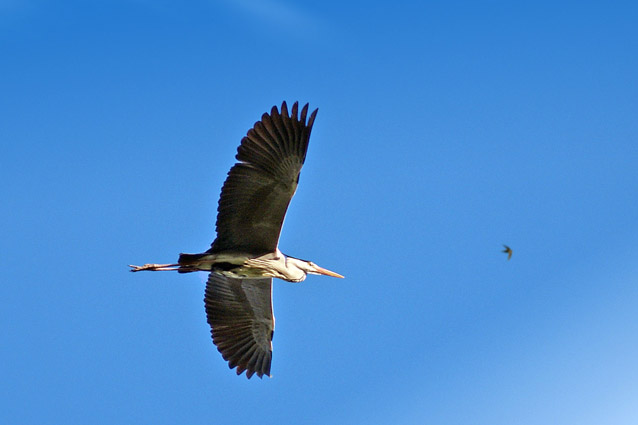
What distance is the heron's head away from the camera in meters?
14.8

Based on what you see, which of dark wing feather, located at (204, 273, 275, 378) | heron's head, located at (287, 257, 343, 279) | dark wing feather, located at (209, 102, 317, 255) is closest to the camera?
dark wing feather, located at (209, 102, 317, 255)

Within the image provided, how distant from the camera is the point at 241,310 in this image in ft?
52.1

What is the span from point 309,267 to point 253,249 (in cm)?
128

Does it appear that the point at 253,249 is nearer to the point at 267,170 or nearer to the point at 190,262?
the point at 190,262

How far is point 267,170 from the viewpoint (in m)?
13.4

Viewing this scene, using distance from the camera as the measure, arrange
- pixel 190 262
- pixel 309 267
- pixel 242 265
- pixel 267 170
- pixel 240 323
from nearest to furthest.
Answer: pixel 267 170 → pixel 190 262 → pixel 242 265 → pixel 309 267 → pixel 240 323

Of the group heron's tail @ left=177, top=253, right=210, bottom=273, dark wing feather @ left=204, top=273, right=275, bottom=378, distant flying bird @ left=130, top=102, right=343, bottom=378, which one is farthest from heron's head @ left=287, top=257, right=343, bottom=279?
heron's tail @ left=177, top=253, right=210, bottom=273

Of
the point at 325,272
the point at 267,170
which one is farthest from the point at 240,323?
the point at 267,170

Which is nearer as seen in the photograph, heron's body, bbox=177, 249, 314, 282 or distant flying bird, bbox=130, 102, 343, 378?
distant flying bird, bbox=130, 102, 343, 378

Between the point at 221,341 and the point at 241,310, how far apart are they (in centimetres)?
65

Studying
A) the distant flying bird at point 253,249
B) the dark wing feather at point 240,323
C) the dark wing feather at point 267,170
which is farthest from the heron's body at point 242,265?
the dark wing feather at point 240,323

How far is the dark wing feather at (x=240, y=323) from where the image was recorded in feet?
51.9

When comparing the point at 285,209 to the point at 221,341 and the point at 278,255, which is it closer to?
the point at 278,255

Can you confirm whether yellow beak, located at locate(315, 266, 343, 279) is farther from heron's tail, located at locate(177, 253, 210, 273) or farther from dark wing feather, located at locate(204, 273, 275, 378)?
heron's tail, located at locate(177, 253, 210, 273)
